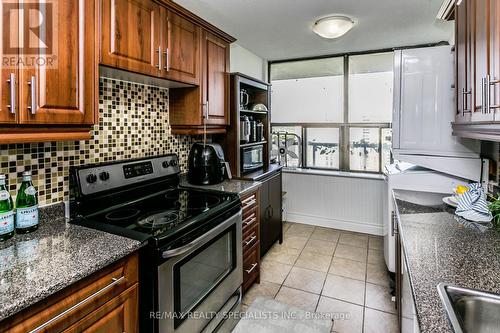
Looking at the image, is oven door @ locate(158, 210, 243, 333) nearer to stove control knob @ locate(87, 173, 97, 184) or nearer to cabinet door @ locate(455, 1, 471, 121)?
stove control knob @ locate(87, 173, 97, 184)

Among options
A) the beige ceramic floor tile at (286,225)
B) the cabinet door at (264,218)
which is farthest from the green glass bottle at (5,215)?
the beige ceramic floor tile at (286,225)

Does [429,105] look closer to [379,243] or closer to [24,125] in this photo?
[379,243]

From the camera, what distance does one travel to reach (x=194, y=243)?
1498 mm

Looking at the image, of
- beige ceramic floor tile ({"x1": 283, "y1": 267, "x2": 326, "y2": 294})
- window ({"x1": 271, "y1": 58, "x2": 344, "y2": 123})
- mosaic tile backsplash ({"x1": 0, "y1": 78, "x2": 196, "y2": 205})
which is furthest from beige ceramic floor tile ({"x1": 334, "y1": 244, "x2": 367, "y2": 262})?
mosaic tile backsplash ({"x1": 0, "y1": 78, "x2": 196, "y2": 205})

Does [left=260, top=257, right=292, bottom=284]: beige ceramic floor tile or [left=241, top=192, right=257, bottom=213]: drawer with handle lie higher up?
[left=241, top=192, right=257, bottom=213]: drawer with handle

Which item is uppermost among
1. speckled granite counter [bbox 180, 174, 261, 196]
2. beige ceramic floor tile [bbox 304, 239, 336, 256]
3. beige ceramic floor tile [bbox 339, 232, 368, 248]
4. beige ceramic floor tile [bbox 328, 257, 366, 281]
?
speckled granite counter [bbox 180, 174, 261, 196]

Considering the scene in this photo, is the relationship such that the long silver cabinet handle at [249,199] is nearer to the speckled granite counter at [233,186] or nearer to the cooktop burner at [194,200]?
the speckled granite counter at [233,186]

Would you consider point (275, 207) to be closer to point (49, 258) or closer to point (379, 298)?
point (379, 298)

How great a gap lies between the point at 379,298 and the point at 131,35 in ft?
8.61

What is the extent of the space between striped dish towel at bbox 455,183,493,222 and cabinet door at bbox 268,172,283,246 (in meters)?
1.69

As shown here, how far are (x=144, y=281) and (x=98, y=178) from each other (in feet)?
2.34

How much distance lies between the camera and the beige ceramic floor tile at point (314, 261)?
9.41 ft

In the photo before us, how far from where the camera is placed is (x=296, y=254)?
315cm

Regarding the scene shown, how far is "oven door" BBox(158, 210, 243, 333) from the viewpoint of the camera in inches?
53.7
